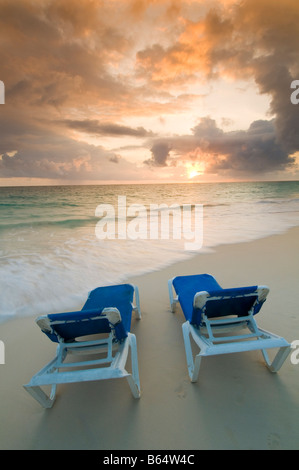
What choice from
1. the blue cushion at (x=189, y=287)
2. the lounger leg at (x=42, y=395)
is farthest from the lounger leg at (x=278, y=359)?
the lounger leg at (x=42, y=395)

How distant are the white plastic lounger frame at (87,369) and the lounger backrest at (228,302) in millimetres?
856

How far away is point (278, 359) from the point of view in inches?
88.4

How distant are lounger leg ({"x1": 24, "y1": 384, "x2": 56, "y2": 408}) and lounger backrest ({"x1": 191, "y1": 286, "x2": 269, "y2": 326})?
1742mm

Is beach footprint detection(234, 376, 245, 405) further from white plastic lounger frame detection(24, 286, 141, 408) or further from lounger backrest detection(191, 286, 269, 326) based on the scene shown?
white plastic lounger frame detection(24, 286, 141, 408)

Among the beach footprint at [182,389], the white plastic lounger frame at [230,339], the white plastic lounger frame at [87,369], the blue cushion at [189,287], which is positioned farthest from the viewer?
the blue cushion at [189,287]

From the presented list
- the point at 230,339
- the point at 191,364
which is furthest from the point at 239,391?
the point at 230,339

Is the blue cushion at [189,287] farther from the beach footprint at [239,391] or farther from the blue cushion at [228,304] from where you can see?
the beach footprint at [239,391]

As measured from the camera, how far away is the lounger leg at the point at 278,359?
7.08ft

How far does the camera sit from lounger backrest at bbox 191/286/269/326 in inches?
86.7

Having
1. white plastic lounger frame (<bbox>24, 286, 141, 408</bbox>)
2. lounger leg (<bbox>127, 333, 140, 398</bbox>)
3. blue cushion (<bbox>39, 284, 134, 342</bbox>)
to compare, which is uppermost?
blue cushion (<bbox>39, 284, 134, 342</bbox>)

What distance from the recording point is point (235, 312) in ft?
8.07

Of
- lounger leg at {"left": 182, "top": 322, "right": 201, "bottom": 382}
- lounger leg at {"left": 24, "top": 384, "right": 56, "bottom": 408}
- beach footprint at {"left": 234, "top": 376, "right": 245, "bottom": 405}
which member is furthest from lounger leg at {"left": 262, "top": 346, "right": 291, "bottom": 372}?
lounger leg at {"left": 24, "top": 384, "right": 56, "bottom": 408}

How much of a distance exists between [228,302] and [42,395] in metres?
2.18

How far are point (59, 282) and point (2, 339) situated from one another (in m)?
1.95
